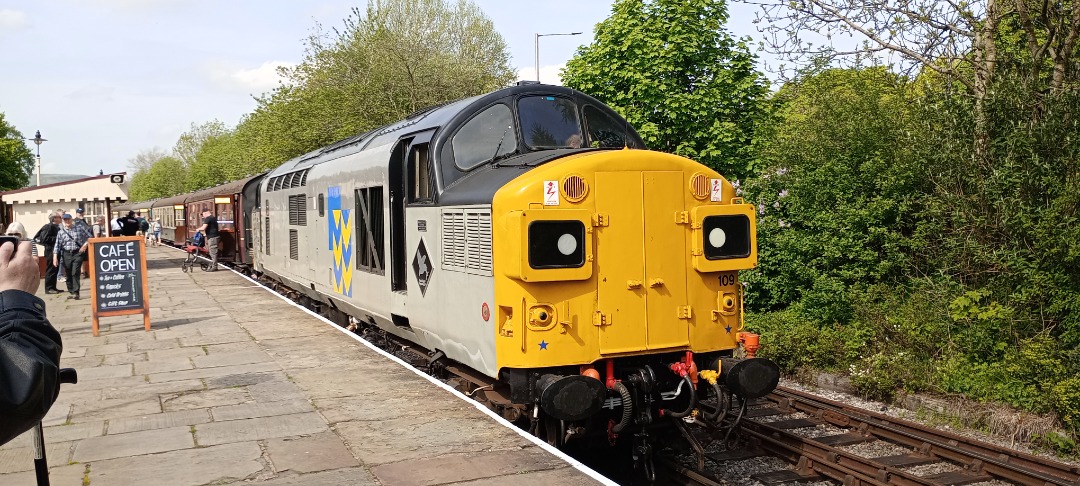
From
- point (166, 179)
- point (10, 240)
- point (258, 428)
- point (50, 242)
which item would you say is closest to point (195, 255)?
point (50, 242)

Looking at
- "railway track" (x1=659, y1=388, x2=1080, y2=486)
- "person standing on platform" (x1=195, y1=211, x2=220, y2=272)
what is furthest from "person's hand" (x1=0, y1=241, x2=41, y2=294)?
"person standing on platform" (x1=195, y1=211, x2=220, y2=272)

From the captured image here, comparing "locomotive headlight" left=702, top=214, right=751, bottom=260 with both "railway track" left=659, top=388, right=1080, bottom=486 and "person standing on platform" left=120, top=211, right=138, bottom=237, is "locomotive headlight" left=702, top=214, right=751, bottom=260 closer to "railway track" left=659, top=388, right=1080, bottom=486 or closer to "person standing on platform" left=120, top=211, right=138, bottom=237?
"railway track" left=659, top=388, right=1080, bottom=486

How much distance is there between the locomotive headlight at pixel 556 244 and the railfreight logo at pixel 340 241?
4.77 meters

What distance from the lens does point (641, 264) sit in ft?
23.0

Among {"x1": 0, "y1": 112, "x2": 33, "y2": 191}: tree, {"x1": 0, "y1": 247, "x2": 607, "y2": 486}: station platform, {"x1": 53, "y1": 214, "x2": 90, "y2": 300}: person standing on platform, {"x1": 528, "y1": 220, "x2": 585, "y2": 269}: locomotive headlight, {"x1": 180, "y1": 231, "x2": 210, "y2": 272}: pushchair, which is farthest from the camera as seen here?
{"x1": 0, "y1": 112, "x2": 33, "y2": 191}: tree

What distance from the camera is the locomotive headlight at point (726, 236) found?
23.6 feet

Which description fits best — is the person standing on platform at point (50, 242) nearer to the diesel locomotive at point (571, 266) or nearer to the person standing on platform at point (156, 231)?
the diesel locomotive at point (571, 266)

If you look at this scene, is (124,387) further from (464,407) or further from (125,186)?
(125,186)

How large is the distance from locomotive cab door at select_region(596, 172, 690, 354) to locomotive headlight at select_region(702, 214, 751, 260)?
0.22 metres

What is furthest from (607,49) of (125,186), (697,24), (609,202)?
(125,186)

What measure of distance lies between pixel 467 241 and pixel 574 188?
111cm

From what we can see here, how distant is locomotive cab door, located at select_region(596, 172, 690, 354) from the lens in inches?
271

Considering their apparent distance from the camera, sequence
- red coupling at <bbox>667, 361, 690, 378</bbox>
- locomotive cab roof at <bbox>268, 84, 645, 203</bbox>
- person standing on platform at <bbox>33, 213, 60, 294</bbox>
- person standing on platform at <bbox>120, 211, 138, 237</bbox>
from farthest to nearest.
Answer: person standing on platform at <bbox>120, 211, 138, 237</bbox>, person standing on platform at <bbox>33, 213, 60, 294</bbox>, locomotive cab roof at <bbox>268, 84, 645, 203</bbox>, red coupling at <bbox>667, 361, 690, 378</bbox>

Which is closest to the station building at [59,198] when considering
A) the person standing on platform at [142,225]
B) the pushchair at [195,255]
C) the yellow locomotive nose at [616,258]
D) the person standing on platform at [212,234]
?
the person standing on platform at [142,225]
